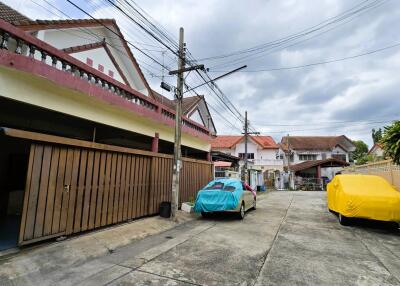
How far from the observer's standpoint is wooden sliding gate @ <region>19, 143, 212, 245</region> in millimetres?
5328

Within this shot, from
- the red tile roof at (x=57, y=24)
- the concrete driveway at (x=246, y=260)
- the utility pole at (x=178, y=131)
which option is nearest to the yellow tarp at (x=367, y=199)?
the concrete driveway at (x=246, y=260)

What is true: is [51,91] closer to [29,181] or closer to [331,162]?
[29,181]

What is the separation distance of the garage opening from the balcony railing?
354cm

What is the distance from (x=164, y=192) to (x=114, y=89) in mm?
4430

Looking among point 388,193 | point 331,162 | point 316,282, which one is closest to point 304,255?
point 316,282

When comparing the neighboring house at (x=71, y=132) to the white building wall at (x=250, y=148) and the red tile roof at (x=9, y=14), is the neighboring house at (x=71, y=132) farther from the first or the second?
the white building wall at (x=250, y=148)

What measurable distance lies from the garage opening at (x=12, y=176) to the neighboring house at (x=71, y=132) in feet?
0.11

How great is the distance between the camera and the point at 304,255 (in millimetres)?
5387

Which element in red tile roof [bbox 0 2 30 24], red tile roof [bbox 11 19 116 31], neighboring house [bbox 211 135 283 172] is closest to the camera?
red tile roof [bbox 11 19 116 31]

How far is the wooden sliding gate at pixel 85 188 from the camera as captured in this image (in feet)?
17.5

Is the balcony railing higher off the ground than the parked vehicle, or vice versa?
the balcony railing

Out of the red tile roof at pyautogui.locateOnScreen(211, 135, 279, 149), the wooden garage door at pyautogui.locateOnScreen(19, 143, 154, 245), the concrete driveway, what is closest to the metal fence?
the concrete driveway

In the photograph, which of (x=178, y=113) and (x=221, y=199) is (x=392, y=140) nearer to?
(x=221, y=199)

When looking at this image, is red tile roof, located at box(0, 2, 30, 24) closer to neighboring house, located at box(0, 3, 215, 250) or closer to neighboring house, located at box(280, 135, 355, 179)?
neighboring house, located at box(0, 3, 215, 250)
